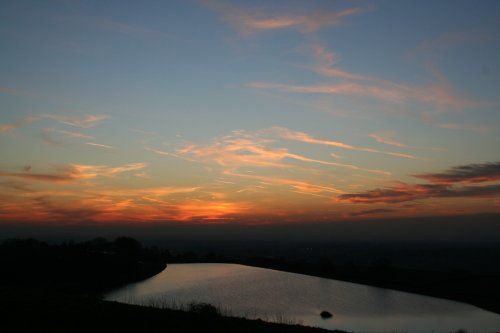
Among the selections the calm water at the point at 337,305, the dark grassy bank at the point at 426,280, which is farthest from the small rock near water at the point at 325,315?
the dark grassy bank at the point at 426,280

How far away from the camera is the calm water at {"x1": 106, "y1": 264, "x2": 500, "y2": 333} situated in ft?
140

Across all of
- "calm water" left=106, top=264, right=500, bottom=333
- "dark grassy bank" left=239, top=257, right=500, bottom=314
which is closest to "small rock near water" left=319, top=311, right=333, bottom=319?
"calm water" left=106, top=264, right=500, bottom=333

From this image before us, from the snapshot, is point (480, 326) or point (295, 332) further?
point (480, 326)

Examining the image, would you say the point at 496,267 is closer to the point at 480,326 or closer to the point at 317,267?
the point at 317,267

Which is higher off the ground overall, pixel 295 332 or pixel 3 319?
pixel 3 319

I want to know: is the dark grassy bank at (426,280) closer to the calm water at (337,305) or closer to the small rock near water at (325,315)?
the calm water at (337,305)

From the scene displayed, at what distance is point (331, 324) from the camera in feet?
133

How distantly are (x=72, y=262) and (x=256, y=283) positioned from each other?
36510 millimetres

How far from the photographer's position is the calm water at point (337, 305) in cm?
4266

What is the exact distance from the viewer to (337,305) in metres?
54.9

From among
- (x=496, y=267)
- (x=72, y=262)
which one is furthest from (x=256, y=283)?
(x=496, y=267)

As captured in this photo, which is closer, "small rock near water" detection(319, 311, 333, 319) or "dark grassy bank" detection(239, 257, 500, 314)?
"small rock near water" detection(319, 311, 333, 319)

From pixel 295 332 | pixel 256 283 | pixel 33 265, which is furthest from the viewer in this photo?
pixel 256 283

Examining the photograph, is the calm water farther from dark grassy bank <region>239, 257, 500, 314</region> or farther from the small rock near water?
dark grassy bank <region>239, 257, 500, 314</region>
